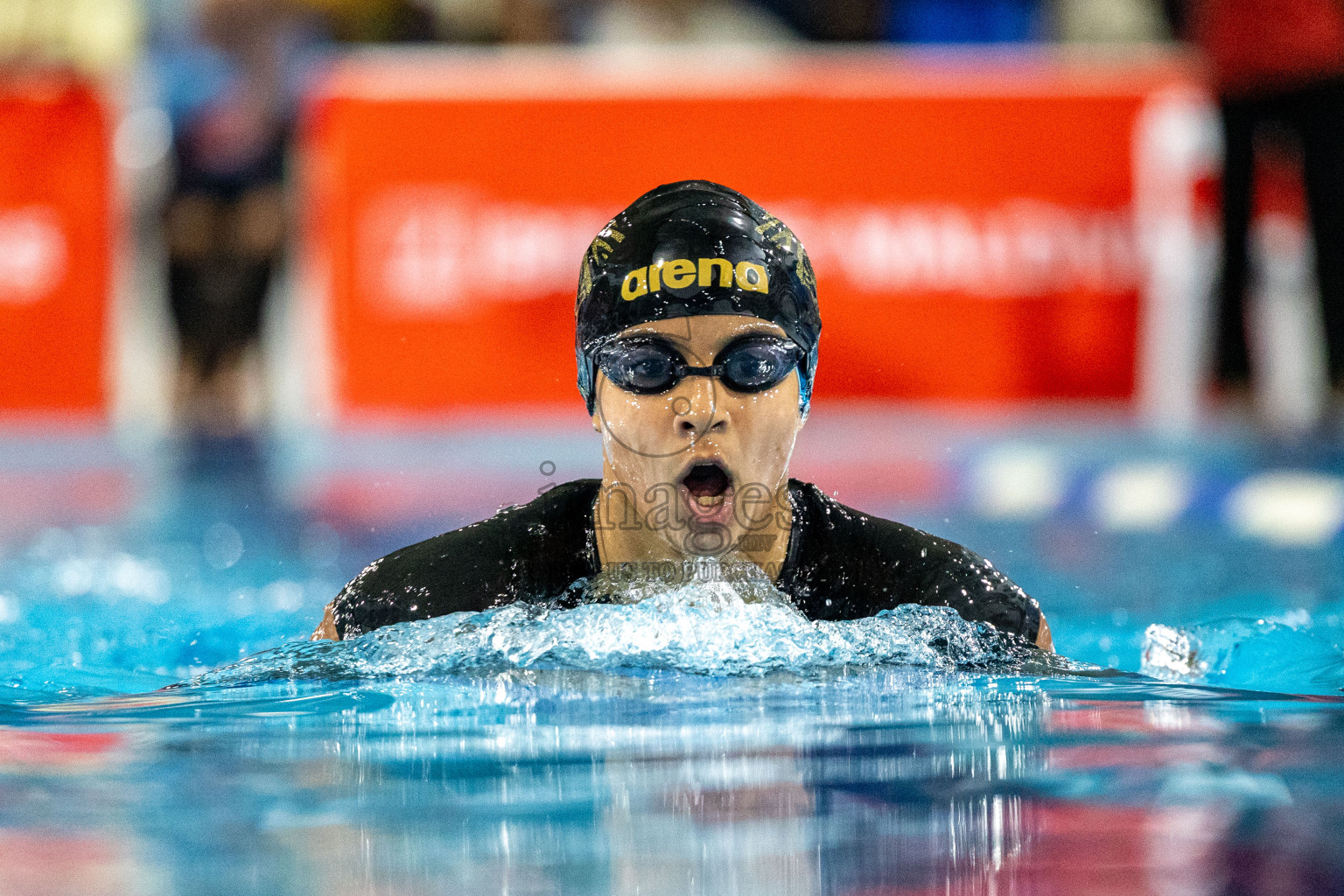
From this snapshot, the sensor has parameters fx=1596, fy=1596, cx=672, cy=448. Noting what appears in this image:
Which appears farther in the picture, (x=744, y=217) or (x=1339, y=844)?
(x=744, y=217)

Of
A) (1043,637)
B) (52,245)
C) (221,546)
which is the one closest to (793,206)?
(52,245)

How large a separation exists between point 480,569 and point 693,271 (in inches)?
26.5

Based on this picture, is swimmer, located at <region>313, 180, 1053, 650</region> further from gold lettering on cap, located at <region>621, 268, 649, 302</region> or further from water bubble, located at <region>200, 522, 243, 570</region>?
water bubble, located at <region>200, 522, 243, 570</region>

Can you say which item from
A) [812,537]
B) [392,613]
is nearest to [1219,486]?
[812,537]

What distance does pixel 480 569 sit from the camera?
115 inches

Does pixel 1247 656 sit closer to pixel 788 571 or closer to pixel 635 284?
pixel 788 571

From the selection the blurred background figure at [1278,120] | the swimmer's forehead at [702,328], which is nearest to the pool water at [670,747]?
the swimmer's forehead at [702,328]

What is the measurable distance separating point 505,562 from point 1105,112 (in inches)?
277

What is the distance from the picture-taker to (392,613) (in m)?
2.87

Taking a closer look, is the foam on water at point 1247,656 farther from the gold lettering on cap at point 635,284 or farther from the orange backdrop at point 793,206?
the orange backdrop at point 793,206

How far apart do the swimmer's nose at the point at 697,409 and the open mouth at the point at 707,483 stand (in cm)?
6

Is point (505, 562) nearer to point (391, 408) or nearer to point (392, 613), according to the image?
point (392, 613)

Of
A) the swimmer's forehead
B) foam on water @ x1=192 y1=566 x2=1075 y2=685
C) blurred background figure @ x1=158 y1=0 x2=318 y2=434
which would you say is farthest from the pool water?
blurred background figure @ x1=158 y1=0 x2=318 y2=434

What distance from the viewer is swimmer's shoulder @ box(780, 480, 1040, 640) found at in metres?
2.84
